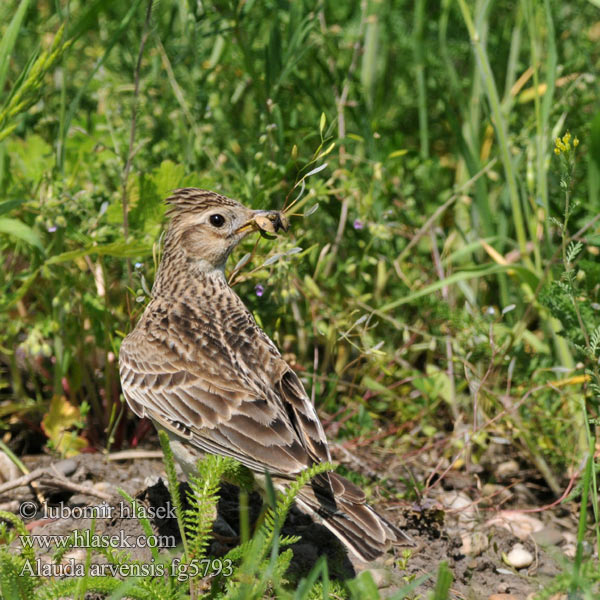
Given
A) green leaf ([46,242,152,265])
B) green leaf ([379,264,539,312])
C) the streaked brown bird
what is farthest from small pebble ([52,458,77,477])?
green leaf ([379,264,539,312])

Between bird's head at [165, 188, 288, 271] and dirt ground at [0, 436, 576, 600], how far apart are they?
3.65 ft

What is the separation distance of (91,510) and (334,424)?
4.64 feet

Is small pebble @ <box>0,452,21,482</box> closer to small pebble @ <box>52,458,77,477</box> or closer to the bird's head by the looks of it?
small pebble @ <box>52,458,77,477</box>

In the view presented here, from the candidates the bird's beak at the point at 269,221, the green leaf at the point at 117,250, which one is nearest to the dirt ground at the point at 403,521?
the green leaf at the point at 117,250

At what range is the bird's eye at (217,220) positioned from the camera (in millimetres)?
4414

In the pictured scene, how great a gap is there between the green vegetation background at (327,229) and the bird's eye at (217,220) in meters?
0.28

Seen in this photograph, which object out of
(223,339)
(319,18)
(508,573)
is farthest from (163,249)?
(508,573)

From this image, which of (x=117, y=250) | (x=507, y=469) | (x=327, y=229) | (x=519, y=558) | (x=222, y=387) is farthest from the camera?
(x=327, y=229)

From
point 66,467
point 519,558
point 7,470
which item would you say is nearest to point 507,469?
point 519,558

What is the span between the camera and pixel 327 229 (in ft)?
18.1

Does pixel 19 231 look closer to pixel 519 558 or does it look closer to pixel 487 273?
pixel 487 273

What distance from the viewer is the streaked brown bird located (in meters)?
3.50

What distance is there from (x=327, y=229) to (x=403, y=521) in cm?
195

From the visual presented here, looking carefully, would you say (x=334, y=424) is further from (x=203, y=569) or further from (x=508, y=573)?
(x=203, y=569)
